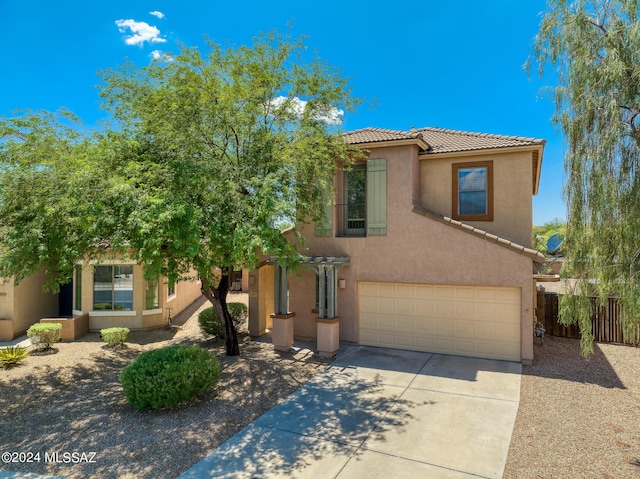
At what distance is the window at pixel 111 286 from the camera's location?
15.3 m

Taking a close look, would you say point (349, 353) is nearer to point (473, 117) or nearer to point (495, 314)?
point (495, 314)

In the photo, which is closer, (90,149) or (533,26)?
(533,26)

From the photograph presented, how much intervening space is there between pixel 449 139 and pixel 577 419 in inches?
394

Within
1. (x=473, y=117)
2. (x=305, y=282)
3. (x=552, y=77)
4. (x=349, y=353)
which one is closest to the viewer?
(x=552, y=77)

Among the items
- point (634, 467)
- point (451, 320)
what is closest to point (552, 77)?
point (634, 467)

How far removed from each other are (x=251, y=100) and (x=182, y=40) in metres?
2.75

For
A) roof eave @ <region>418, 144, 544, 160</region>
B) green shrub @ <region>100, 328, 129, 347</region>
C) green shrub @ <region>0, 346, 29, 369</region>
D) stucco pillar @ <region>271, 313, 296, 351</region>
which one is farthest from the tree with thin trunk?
green shrub @ <region>100, 328, 129, 347</region>

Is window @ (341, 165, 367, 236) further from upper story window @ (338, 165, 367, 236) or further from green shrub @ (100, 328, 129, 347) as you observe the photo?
green shrub @ (100, 328, 129, 347)

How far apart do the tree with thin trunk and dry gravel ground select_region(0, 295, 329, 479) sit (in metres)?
2.76

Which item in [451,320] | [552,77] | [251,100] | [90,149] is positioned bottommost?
[451,320]

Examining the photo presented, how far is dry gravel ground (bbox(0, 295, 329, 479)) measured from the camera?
620 cm

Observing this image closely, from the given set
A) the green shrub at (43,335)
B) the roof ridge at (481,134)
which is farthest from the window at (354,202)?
the green shrub at (43,335)

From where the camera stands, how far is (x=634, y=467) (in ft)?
Answer: 18.8

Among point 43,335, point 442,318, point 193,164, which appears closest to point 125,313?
point 43,335
